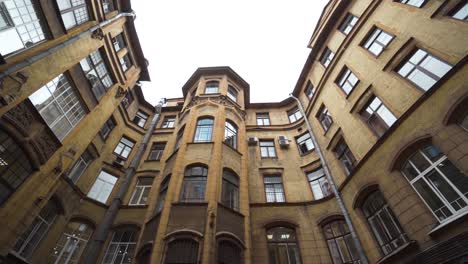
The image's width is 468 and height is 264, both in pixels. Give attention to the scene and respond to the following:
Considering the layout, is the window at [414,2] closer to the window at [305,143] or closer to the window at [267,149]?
the window at [305,143]

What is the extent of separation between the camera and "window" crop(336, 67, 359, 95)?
1330 cm

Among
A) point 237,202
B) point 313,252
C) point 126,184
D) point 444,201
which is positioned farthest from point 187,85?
point 444,201

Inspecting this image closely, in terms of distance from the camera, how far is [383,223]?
913 centimetres

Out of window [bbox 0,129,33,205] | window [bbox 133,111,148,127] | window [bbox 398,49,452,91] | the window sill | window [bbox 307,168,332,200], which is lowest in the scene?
the window sill

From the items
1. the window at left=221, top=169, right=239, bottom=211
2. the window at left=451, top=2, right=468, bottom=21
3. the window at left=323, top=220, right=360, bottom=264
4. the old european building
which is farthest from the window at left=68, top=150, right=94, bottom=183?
the window at left=451, top=2, right=468, bottom=21

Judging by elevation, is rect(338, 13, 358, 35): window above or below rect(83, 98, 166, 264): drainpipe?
above

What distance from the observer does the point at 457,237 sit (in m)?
6.24

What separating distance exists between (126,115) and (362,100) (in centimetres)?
1672

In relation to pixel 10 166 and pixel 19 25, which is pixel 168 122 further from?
pixel 19 25

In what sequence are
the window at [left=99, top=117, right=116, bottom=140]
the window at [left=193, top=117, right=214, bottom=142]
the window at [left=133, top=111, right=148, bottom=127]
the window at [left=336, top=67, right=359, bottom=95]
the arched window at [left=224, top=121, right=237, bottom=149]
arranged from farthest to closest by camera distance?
the window at [left=133, top=111, right=148, bottom=127], the window at [left=99, top=117, right=116, bottom=140], the arched window at [left=224, top=121, right=237, bottom=149], the window at [left=193, top=117, right=214, bottom=142], the window at [left=336, top=67, right=359, bottom=95]

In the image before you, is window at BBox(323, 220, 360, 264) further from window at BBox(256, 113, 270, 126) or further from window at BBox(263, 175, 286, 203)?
window at BBox(256, 113, 270, 126)

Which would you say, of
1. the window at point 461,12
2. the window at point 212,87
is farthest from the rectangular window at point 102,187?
the window at point 461,12

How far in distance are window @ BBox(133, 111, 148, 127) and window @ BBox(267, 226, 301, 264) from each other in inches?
571

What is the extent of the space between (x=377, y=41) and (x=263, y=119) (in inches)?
415
